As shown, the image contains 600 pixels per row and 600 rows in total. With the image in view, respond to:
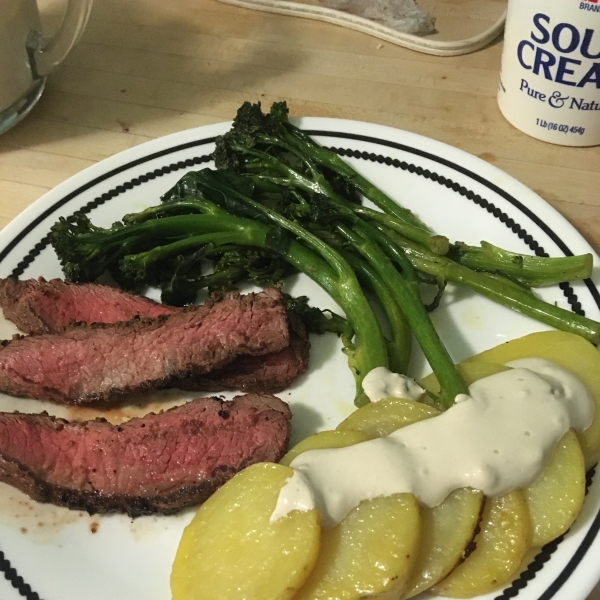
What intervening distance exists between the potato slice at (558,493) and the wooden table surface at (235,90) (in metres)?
1.05

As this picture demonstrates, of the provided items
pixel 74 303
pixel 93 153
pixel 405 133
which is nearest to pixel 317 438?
pixel 74 303

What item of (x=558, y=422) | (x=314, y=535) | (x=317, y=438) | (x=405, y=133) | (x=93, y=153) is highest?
(x=405, y=133)

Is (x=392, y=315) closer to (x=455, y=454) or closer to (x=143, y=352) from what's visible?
(x=455, y=454)

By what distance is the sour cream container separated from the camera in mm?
2021

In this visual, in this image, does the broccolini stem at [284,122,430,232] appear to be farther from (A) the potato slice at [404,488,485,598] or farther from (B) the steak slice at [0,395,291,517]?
(A) the potato slice at [404,488,485,598]

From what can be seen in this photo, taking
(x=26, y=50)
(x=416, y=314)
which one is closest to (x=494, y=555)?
(x=416, y=314)

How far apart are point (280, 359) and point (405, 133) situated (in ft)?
3.41

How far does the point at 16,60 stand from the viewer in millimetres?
2504

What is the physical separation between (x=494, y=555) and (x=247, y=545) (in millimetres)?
540

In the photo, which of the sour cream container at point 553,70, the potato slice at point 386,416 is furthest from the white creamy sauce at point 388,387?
the sour cream container at point 553,70

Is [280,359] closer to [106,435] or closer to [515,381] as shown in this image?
[106,435]

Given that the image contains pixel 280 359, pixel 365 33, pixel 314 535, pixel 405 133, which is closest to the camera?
pixel 314 535

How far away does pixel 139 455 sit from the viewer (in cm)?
168

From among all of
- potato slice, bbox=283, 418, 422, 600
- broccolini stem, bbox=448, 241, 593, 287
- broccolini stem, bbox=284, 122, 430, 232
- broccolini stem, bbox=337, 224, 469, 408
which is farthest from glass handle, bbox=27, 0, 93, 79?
potato slice, bbox=283, 418, 422, 600
